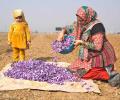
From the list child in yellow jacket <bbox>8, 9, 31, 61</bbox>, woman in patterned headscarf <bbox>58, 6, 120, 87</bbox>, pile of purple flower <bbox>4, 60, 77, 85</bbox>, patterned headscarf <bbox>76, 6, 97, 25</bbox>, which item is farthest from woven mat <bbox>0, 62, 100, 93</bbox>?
child in yellow jacket <bbox>8, 9, 31, 61</bbox>

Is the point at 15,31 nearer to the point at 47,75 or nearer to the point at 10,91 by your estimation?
the point at 47,75

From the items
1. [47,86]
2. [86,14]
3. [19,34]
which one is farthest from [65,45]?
[19,34]

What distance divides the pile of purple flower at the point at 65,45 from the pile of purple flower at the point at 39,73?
1.63ft

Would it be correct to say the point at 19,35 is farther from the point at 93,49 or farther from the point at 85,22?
the point at 93,49

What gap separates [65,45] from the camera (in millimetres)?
9469

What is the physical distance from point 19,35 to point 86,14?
344 centimetres

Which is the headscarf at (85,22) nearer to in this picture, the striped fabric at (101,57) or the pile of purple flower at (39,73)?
the striped fabric at (101,57)

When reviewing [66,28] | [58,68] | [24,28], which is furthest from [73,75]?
[24,28]

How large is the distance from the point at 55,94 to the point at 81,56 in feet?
5.17

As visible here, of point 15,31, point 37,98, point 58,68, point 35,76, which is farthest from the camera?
point 15,31

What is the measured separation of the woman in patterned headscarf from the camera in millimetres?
8977

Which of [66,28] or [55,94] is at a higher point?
[66,28]

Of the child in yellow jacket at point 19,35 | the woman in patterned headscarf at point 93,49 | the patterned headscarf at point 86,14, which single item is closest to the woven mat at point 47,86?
the woman in patterned headscarf at point 93,49

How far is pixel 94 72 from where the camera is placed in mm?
9172
